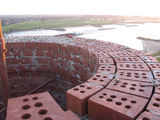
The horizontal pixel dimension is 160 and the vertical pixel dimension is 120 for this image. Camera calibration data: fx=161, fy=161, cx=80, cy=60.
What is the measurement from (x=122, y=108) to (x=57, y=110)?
2.41 feet

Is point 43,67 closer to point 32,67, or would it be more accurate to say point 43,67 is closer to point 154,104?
point 32,67

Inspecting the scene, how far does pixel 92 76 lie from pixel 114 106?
1039 millimetres

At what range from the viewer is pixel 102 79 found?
2619 mm

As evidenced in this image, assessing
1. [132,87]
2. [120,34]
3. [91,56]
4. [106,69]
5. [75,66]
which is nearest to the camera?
[132,87]

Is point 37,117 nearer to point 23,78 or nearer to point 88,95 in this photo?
point 88,95

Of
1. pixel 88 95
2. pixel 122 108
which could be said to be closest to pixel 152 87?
pixel 122 108

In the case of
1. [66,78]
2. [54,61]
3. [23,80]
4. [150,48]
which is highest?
[54,61]

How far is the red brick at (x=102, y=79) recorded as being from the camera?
2510mm

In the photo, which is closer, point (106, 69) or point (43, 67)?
point (106, 69)

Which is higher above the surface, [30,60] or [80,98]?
[80,98]

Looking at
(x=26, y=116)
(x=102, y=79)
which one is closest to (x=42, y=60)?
(x=102, y=79)

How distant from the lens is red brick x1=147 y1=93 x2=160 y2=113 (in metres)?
1.77

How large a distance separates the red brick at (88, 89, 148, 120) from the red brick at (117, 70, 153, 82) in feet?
2.00

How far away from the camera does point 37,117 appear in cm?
173
